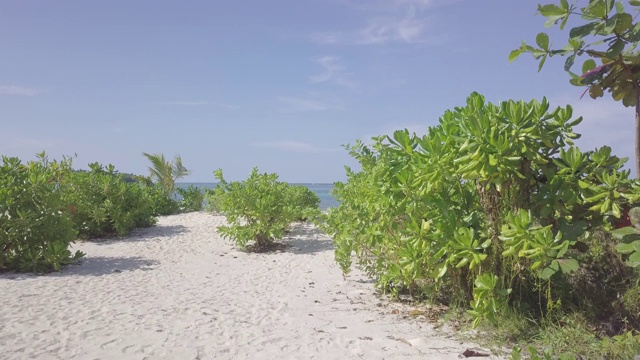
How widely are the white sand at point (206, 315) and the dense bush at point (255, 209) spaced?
1070 mm

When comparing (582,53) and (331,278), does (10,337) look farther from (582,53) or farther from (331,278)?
(582,53)

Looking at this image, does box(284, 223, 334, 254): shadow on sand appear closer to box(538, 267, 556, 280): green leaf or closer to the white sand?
the white sand

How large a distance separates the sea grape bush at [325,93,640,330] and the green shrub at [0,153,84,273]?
5.64 m

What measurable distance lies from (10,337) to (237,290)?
261 centimetres

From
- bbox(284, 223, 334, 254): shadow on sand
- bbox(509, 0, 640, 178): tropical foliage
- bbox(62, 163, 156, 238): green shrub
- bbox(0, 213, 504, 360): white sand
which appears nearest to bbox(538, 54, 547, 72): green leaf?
bbox(509, 0, 640, 178): tropical foliage

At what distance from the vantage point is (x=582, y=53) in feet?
8.55

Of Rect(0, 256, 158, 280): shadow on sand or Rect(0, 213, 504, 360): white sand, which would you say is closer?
Rect(0, 213, 504, 360): white sand

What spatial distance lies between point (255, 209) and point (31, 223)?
387 cm

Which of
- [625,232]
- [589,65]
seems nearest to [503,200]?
[625,232]

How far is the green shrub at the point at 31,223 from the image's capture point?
6848 mm

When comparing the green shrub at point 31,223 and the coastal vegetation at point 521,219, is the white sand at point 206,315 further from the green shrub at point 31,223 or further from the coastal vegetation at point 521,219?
the coastal vegetation at point 521,219

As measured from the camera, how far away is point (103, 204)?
10.9 meters

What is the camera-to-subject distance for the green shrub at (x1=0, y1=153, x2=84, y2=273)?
6848 millimetres

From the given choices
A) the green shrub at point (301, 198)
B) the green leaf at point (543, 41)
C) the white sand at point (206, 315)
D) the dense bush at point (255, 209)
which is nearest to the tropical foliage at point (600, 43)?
the green leaf at point (543, 41)
